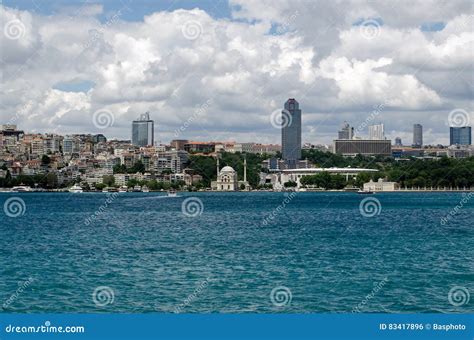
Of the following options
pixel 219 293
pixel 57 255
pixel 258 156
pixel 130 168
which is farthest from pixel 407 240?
pixel 258 156

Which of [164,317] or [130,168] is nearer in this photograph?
[164,317]

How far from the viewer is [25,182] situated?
13125 cm

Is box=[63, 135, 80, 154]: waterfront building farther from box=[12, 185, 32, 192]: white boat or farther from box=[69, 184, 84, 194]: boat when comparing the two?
box=[12, 185, 32, 192]: white boat

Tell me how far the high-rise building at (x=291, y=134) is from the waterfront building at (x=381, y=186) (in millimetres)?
39783

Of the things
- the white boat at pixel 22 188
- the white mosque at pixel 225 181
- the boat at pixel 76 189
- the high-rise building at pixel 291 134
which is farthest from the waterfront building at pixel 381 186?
the white boat at pixel 22 188

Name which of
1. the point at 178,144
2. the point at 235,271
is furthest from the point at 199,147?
the point at 235,271

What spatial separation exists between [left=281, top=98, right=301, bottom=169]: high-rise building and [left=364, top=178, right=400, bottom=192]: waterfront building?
3978 centimetres

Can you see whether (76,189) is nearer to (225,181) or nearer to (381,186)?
(225,181)

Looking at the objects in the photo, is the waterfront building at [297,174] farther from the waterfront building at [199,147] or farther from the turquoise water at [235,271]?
the turquoise water at [235,271]

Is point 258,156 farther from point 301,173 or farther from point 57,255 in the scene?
point 57,255

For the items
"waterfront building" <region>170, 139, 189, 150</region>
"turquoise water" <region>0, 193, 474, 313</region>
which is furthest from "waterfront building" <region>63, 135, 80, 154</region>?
"turquoise water" <region>0, 193, 474, 313</region>

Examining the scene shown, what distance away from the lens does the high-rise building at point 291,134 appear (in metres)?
174

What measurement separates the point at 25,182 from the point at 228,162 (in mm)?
40962

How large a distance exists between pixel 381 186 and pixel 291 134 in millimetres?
63227
